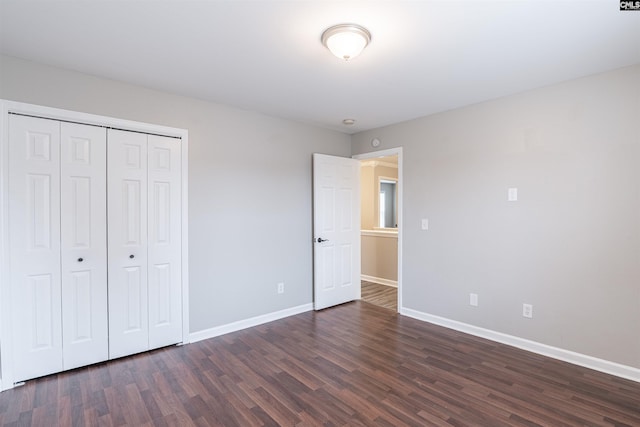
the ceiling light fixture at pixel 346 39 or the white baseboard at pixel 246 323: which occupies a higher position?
the ceiling light fixture at pixel 346 39

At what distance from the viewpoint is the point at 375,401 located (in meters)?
2.24

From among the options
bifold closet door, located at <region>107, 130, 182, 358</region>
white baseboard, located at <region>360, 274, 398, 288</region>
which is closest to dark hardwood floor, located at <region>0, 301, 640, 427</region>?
bifold closet door, located at <region>107, 130, 182, 358</region>

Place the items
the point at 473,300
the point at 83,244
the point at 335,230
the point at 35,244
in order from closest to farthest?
the point at 35,244, the point at 83,244, the point at 473,300, the point at 335,230

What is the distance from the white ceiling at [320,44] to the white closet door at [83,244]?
0.64 meters

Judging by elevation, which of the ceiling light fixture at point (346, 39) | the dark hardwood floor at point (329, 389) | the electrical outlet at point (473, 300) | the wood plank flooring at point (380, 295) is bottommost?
the dark hardwood floor at point (329, 389)

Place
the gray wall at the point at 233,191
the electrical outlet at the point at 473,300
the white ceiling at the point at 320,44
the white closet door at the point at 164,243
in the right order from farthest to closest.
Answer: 1. the electrical outlet at the point at 473,300
2. the white closet door at the point at 164,243
3. the gray wall at the point at 233,191
4. the white ceiling at the point at 320,44

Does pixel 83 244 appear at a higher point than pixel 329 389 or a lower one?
higher

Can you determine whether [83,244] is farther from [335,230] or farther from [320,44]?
[335,230]

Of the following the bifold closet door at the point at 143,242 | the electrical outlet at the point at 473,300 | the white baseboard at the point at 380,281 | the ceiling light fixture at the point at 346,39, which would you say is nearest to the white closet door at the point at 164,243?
the bifold closet door at the point at 143,242

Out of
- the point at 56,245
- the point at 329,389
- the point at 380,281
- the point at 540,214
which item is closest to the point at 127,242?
the point at 56,245

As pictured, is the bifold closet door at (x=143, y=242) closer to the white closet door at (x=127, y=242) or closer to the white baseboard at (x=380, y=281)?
the white closet door at (x=127, y=242)

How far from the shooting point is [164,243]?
3.13 metres

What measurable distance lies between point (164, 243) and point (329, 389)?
2.04 m

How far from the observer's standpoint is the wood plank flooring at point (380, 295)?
4.60 metres
